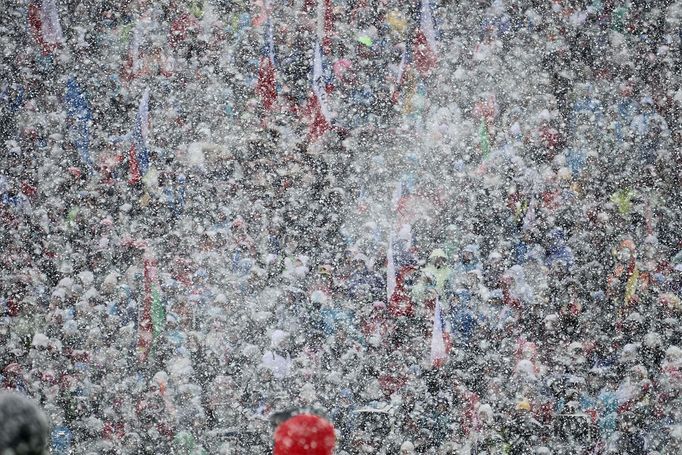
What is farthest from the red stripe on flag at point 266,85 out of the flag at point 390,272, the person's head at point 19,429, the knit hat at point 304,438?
the person's head at point 19,429

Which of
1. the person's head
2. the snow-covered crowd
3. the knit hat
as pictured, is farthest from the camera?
the snow-covered crowd

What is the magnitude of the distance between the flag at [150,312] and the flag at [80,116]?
21cm

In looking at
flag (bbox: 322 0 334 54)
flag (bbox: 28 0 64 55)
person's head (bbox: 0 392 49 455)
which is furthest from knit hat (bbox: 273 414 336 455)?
flag (bbox: 28 0 64 55)

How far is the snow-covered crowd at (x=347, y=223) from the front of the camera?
4.36 feet

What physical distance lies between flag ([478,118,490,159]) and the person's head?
3.17ft

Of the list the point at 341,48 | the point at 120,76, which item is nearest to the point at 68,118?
the point at 120,76

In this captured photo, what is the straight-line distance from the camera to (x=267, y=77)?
138 centimetres

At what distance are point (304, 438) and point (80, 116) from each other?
32.3 inches

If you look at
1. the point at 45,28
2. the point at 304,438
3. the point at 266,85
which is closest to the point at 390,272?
the point at 266,85

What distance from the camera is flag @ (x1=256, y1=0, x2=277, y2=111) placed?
138cm

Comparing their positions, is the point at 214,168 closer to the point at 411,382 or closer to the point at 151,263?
the point at 151,263

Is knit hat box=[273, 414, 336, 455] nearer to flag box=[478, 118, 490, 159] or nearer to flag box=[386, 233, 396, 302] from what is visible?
flag box=[386, 233, 396, 302]

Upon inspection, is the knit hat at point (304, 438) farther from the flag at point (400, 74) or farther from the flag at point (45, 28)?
the flag at point (45, 28)

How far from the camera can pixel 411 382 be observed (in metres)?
1.33
